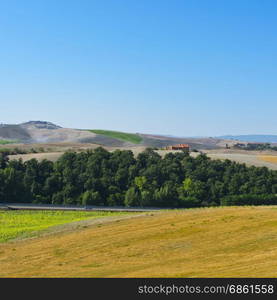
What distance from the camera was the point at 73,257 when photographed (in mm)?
29516

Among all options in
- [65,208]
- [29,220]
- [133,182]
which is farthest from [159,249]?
[133,182]

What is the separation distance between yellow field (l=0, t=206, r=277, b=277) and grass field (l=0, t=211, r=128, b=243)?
563 centimetres

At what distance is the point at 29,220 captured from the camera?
51.8 meters

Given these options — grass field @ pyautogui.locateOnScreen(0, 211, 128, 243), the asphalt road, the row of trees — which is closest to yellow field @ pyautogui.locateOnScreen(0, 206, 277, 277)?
grass field @ pyautogui.locateOnScreen(0, 211, 128, 243)

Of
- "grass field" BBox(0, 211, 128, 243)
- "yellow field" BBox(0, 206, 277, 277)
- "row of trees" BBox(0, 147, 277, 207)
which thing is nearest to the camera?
"yellow field" BBox(0, 206, 277, 277)

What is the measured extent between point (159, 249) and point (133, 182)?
1879 inches

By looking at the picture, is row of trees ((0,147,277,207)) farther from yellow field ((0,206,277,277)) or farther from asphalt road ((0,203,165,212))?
yellow field ((0,206,277,277))

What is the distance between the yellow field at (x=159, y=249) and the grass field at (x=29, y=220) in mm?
5633

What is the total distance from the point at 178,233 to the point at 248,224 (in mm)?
5534

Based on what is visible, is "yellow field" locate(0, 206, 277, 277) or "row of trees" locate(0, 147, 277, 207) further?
"row of trees" locate(0, 147, 277, 207)

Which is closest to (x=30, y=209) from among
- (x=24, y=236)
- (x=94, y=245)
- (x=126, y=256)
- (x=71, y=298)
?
(x=24, y=236)

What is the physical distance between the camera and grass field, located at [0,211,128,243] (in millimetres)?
42500

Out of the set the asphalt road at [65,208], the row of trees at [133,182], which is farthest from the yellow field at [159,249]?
the row of trees at [133,182]

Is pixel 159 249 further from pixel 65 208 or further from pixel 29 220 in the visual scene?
pixel 65 208
